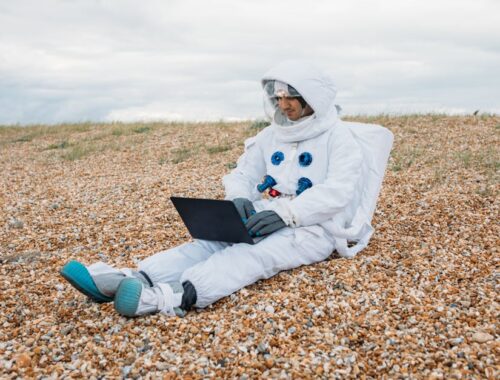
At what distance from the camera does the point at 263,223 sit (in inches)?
168

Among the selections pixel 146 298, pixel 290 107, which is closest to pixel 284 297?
pixel 146 298

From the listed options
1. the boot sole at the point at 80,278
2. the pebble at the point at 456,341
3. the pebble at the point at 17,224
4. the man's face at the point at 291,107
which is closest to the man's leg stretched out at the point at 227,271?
the boot sole at the point at 80,278

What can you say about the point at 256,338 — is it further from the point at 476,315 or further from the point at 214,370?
the point at 476,315

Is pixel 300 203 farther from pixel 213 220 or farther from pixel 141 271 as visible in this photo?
pixel 141 271

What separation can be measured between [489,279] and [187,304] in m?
2.46

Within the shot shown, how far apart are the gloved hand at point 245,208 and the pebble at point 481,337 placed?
1.93 meters

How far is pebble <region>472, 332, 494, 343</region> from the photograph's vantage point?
3516 millimetres

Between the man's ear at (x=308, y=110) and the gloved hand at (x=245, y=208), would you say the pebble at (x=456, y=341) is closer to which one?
the gloved hand at (x=245, y=208)

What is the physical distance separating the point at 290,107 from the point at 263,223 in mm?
1035

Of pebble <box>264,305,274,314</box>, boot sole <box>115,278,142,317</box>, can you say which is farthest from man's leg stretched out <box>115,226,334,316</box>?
pebble <box>264,305,274,314</box>

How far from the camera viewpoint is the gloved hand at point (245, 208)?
4.61 meters

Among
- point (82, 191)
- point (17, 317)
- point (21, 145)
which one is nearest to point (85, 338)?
point (17, 317)

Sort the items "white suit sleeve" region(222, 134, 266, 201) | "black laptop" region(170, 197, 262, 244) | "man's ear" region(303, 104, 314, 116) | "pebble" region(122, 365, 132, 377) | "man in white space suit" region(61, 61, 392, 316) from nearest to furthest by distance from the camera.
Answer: "pebble" region(122, 365, 132, 377), "man in white space suit" region(61, 61, 392, 316), "black laptop" region(170, 197, 262, 244), "man's ear" region(303, 104, 314, 116), "white suit sleeve" region(222, 134, 266, 201)

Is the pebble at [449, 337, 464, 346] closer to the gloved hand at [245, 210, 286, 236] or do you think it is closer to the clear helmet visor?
the gloved hand at [245, 210, 286, 236]
